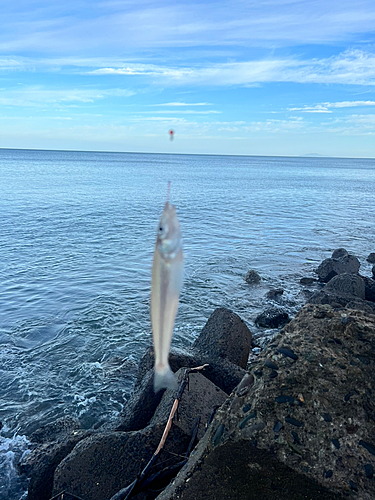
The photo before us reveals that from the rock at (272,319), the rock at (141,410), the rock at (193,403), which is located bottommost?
the rock at (272,319)

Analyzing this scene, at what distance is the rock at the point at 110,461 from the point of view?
4.55 metres

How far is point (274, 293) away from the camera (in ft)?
50.1

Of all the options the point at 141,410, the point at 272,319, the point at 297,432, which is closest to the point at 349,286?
the point at 272,319

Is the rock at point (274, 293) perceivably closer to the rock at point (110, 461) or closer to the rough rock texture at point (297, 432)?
the rock at point (110, 461)

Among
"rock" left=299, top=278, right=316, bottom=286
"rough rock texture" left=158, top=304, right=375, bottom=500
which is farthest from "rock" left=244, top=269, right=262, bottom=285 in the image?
"rough rock texture" left=158, top=304, right=375, bottom=500

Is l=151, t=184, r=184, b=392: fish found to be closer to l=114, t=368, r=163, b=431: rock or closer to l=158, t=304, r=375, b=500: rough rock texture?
l=158, t=304, r=375, b=500: rough rock texture

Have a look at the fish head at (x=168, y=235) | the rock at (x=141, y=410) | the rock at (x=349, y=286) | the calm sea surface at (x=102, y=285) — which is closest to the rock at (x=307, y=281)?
the calm sea surface at (x=102, y=285)

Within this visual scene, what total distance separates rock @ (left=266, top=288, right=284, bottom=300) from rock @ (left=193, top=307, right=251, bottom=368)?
23.2 ft

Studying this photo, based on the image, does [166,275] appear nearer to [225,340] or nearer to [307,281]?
[225,340]

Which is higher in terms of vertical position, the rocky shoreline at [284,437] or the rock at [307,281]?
the rocky shoreline at [284,437]

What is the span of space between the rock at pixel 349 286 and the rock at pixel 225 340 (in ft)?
20.4

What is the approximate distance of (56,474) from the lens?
15.9 ft

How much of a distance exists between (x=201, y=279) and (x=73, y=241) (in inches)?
384

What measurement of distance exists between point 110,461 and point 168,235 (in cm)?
425
